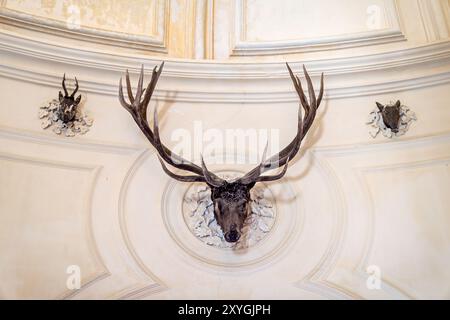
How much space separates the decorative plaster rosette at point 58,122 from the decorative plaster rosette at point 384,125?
2.53 meters

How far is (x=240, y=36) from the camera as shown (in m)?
4.70

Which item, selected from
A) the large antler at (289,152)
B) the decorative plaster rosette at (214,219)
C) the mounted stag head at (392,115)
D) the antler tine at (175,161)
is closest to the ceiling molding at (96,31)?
the antler tine at (175,161)

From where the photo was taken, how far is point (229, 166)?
13.0 ft

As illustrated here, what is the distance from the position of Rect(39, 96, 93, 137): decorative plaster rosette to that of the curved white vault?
7 cm

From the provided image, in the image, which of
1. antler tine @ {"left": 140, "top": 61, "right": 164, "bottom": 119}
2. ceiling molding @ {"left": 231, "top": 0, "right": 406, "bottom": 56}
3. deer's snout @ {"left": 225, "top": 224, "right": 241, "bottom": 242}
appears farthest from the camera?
ceiling molding @ {"left": 231, "top": 0, "right": 406, "bottom": 56}

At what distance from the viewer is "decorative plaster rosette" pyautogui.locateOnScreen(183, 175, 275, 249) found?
12.0ft

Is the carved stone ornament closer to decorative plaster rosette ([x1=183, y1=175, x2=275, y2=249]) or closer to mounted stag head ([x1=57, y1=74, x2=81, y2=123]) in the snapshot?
mounted stag head ([x1=57, y1=74, x2=81, y2=123])

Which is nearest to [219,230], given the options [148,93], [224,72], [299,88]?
[148,93]

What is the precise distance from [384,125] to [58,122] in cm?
288

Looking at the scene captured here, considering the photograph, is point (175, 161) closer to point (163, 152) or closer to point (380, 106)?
point (163, 152)

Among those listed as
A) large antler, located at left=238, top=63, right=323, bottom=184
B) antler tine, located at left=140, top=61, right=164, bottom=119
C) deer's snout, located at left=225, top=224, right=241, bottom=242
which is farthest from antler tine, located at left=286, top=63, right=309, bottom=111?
deer's snout, located at left=225, top=224, right=241, bottom=242

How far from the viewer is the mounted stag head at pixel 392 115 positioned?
3865 mm
